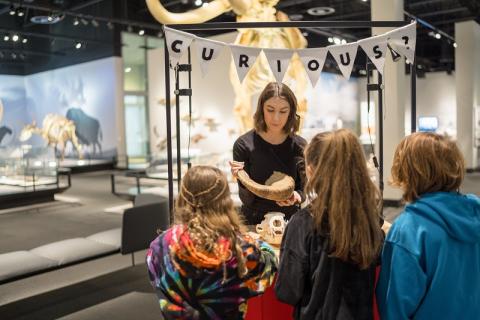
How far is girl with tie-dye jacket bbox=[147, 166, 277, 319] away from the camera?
1512 millimetres

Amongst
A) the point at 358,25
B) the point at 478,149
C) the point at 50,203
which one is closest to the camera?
the point at 358,25

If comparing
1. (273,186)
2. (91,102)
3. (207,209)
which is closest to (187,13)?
(273,186)

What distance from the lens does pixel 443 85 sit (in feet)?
59.6

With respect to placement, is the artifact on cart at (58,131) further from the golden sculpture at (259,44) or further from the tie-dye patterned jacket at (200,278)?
the tie-dye patterned jacket at (200,278)

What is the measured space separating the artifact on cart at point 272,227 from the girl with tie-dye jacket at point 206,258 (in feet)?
2.25

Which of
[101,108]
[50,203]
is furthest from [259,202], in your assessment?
[101,108]

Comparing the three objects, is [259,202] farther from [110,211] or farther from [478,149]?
[478,149]

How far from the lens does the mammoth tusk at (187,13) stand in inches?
173

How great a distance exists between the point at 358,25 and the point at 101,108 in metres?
13.6

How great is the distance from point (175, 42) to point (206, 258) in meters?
1.87

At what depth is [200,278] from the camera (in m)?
1.52

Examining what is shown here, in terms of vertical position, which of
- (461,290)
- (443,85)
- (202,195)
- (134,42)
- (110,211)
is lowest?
(110,211)

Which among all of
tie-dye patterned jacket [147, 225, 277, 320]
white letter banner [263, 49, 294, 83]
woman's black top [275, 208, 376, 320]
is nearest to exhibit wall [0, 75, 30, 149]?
white letter banner [263, 49, 294, 83]

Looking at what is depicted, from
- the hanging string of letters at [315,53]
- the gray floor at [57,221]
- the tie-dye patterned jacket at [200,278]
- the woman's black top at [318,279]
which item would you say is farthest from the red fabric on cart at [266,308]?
the gray floor at [57,221]
